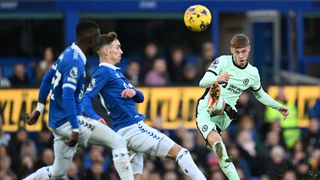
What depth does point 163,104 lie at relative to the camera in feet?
76.9

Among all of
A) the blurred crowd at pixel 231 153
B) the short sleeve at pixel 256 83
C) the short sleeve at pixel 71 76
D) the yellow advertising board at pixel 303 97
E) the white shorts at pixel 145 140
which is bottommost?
the blurred crowd at pixel 231 153

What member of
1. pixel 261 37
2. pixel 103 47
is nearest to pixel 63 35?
pixel 261 37

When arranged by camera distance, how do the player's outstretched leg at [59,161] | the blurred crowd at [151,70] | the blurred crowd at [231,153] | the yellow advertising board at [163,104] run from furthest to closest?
1. the blurred crowd at [151,70]
2. the yellow advertising board at [163,104]
3. the blurred crowd at [231,153]
4. the player's outstretched leg at [59,161]

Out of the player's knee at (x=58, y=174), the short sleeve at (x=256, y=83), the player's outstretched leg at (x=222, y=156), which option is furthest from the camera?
the short sleeve at (x=256, y=83)

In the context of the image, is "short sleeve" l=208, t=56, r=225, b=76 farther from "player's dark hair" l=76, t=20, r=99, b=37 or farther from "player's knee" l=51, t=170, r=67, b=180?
"player's knee" l=51, t=170, r=67, b=180

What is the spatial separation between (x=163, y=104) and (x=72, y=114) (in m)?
9.23

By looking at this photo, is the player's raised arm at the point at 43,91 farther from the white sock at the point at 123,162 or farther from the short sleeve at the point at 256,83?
the short sleeve at the point at 256,83

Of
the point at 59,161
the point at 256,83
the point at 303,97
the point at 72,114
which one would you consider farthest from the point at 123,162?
the point at 303,97

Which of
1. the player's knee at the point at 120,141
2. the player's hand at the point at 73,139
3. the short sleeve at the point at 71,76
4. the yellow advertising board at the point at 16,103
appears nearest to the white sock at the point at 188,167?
the player's knee at the point at 120,141

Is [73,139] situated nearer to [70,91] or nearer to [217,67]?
[70,91]

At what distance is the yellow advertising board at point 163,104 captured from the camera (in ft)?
74.8

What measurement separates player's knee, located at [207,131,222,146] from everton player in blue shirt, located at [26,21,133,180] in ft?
4.96

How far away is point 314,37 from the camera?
94.1 feet

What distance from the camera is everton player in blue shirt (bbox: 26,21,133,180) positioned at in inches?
564
